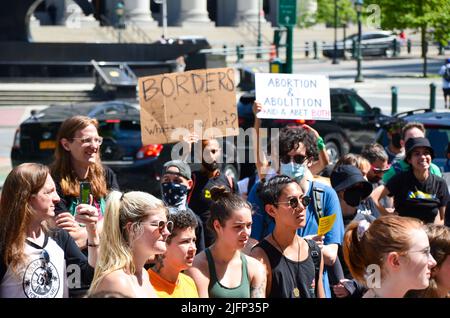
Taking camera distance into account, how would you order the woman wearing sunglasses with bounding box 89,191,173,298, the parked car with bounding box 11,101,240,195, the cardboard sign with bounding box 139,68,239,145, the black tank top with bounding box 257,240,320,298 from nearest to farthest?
the woman wearing sunglasses with bounding box 89,191,173,298 < the black tank top with bounding box 257,240,320,298 < the cardboard sign with bounding box 139,68,239,145 < the parked car with bounding box 11,101,240,195

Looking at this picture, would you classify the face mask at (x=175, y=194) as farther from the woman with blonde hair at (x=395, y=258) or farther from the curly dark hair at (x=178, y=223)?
the woman with blonde hair at (x=395, y=258)

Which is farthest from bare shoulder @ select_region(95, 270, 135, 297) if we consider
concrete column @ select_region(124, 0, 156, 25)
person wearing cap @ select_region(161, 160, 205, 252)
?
concrete column @ select_region(124, 0, 156, 25)

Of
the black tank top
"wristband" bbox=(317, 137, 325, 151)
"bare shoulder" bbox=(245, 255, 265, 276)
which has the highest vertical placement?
"wristband" bbox=(317, 137, 325, 151)

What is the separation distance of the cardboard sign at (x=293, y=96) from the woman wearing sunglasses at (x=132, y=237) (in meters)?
3.88

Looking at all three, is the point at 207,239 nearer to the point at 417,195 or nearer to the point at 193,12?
the point at 417,195

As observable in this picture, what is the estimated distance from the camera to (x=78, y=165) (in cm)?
686

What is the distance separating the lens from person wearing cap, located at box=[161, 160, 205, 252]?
6930 millimetres

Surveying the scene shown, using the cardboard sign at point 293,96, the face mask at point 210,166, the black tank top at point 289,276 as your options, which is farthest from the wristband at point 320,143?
the black tank top at point 289,276

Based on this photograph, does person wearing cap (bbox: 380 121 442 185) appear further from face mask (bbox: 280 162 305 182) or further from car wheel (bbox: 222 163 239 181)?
car wheel (bbox: 222 163 239 181)

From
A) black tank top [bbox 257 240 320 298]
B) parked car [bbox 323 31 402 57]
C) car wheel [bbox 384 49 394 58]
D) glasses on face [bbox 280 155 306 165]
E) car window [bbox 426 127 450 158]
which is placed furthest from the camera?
car wheel [bbox 384 49 394 58]

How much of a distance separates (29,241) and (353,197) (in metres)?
2.87

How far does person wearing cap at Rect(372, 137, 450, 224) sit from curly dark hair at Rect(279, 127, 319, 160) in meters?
1.14
